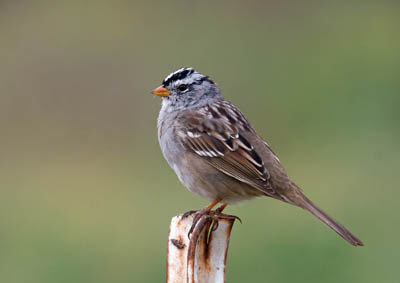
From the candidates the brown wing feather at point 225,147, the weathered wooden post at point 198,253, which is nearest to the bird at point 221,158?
the brown wing feather at point 225,147

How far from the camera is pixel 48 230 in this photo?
806 cm

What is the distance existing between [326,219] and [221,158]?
0.88 m

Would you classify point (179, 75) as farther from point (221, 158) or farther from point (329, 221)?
point (329, 221)

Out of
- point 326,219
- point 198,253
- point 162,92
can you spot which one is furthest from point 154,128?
point 198,253

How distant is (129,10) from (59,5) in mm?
1318

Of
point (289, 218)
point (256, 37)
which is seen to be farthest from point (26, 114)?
point (289, 218)

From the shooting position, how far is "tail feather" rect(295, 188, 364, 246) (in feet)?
15.9

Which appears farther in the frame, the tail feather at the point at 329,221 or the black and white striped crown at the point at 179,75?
the black and white striped crown at the point at 179,75

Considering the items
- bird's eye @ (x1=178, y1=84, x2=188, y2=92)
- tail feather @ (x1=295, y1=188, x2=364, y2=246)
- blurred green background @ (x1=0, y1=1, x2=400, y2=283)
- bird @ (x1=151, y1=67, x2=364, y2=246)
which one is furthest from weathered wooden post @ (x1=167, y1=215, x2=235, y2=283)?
blurred green background @ (x1=0, y1=1, x2=400, y2=283)

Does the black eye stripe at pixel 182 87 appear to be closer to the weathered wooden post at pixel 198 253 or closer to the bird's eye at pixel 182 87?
the bird's eye at pixel 182 87

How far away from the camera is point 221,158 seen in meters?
5.64

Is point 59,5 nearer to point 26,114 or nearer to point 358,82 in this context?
point 26,114

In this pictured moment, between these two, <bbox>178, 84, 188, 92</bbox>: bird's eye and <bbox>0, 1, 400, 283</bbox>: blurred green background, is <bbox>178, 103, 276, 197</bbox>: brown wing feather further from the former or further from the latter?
<bbox>0, 1, 400, 283</bbox>: blurred green background

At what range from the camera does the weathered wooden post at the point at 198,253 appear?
358 cm
